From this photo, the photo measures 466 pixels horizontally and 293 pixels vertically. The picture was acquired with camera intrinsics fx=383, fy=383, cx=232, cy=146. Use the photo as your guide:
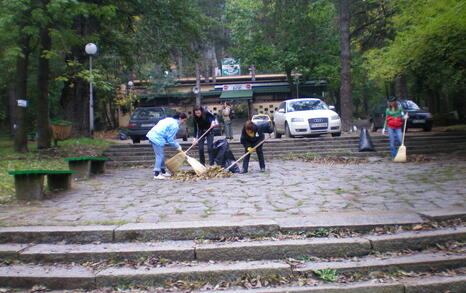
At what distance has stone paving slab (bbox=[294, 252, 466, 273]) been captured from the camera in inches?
163

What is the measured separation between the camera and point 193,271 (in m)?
4.08

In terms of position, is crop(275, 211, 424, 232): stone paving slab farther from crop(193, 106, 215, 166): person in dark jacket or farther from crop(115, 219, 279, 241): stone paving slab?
crop(193, 106, 215, 166): person in dark jacket

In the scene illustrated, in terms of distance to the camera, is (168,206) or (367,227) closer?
(367,227)

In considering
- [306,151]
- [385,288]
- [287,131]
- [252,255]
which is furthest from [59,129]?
[385,288]

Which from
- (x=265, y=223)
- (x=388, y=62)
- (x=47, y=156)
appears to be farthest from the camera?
(x=388, y=62)

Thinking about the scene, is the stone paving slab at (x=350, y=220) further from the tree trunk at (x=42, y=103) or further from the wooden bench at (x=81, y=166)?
the tree trunk at (x=42, y=103)

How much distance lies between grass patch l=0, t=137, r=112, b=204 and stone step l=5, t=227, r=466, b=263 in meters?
3.80

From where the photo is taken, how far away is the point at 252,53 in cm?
2923

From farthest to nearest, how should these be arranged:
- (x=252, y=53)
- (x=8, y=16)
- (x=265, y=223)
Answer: (x=252, y=53)
(x=8, y=16)
(x=265, y=223)

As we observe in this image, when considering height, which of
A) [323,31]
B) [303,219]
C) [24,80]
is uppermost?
[323,31]

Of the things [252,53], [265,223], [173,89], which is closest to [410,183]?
[265,223]

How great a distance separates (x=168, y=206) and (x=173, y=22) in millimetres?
12132

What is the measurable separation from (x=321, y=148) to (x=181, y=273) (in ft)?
33.2

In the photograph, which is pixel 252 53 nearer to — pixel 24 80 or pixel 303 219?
pixel 24 80
